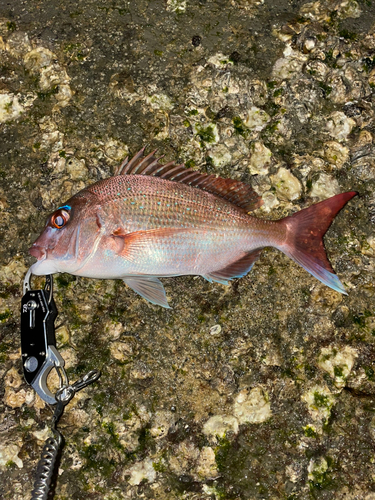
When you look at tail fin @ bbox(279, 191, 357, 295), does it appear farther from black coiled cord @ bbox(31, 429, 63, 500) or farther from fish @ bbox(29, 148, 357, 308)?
black coiled cord @ bbox(31, 429, 63, 500)

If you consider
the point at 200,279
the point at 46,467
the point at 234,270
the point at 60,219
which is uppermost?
the point at 60,219

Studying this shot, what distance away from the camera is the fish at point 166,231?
98.2 inches

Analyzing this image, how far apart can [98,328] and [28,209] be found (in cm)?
89

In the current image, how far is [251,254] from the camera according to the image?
271cm

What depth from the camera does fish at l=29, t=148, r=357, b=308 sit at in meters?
2.49

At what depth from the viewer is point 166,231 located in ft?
8.32

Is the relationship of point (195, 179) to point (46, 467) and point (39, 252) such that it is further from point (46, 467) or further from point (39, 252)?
point (46, 467)

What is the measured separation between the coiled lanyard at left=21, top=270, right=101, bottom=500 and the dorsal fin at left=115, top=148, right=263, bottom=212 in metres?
0.86

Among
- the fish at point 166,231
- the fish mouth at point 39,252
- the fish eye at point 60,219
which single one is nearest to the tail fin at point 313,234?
the fish at point 166,231

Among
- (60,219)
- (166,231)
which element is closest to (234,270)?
(166,231)

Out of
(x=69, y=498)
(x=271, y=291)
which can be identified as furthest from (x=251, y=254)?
(x=69, y=498)

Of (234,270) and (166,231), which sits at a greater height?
(166,231)

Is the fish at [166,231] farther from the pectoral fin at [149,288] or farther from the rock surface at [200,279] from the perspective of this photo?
the rock surface at [200,279]

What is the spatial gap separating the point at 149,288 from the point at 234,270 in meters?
0.52
